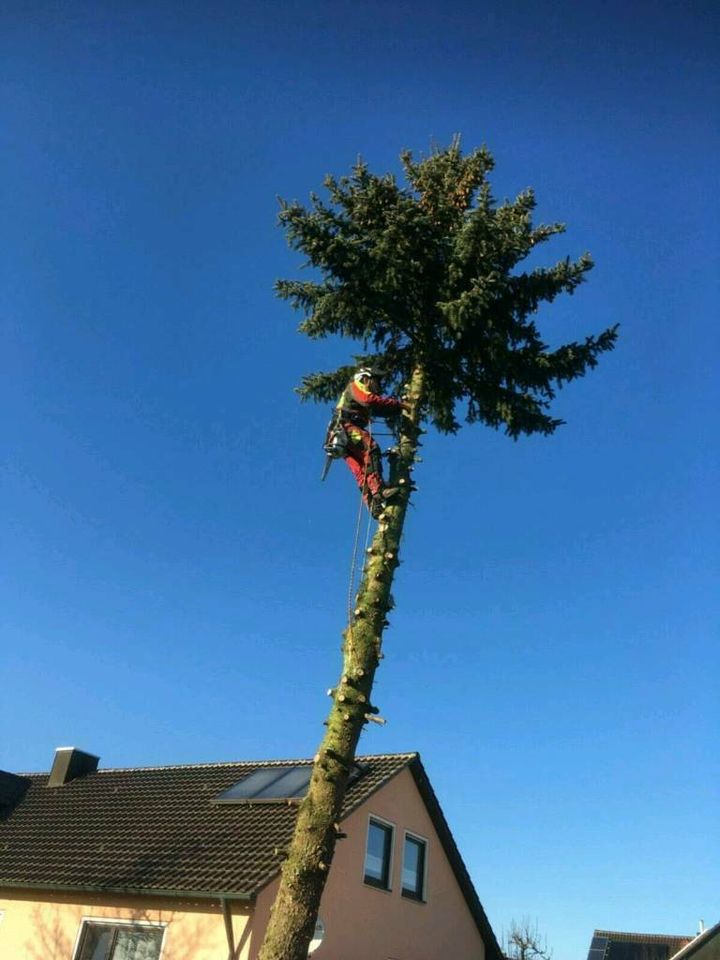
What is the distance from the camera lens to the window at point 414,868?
16.9 metres

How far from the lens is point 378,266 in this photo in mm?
10070

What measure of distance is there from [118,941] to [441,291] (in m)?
11.9

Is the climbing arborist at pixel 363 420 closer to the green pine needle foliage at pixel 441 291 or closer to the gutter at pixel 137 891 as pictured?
the green pine needle foliage at pixel 441 291

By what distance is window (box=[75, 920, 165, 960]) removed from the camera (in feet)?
43.6

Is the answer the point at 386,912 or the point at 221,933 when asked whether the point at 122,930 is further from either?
the point at 386,912

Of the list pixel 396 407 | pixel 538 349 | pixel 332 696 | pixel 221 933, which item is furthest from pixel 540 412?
pixel 221 933

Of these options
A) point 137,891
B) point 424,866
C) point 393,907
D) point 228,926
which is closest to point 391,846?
point 393,907

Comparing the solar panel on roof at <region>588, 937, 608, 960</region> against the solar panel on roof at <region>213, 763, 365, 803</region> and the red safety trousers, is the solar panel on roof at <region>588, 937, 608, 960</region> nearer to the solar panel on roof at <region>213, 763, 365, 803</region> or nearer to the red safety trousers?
the solar panel on roof at <region>213, 763, 365, 803</region>

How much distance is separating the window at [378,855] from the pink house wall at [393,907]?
0.14 metres

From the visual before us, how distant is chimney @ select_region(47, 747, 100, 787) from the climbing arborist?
15.7m

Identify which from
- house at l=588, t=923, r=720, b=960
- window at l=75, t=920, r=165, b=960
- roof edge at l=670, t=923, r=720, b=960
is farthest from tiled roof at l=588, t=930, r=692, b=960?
window at l=75, t=920, r=165, b=960

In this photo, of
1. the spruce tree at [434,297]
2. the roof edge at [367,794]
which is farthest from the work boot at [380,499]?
the roof edge at [367,794]

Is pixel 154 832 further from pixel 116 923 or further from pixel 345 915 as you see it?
pixel 345 915

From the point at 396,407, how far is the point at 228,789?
11.2 meters
